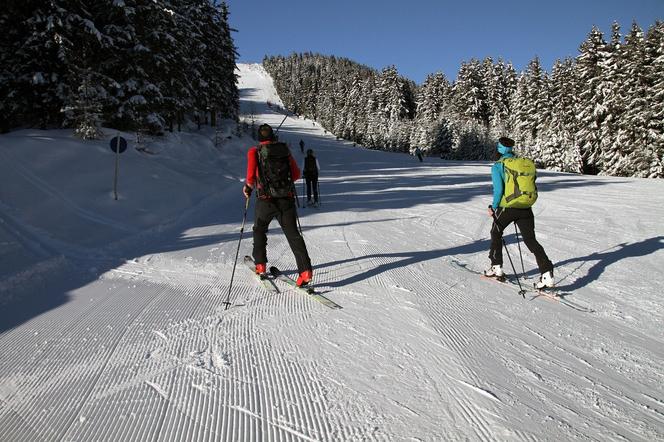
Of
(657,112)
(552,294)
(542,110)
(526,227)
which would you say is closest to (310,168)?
(526,227)

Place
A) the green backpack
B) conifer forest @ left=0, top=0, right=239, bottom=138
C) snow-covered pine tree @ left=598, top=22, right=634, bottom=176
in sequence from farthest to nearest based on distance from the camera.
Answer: snow-covered pine tree @ left=598, top=22, right=634, bottom=176 < conifer forest @ left=0, top=0, right=239, bottom=138 < the green backpack

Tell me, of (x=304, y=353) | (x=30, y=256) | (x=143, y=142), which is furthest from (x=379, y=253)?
(x=143, y=142)

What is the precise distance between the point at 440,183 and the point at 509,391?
61.1ft

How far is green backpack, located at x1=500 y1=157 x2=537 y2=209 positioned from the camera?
501 cm

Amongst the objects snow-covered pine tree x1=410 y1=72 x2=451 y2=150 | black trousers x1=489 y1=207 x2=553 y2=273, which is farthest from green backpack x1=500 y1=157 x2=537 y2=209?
snow-covered pine tree x1=410 y1=72 x2=451 y2=150

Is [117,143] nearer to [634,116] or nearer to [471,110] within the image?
[634,116]

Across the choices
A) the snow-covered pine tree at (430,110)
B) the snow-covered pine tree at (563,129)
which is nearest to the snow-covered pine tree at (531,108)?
the snow-covered pine tree at (563,129)

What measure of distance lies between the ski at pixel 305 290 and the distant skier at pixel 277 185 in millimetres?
110

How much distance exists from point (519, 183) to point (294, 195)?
3.01 metres

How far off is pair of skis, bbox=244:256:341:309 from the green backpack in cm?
280

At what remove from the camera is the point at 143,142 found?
18859 millimetres

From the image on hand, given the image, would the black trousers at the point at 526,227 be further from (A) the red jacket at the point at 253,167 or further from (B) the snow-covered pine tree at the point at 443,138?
(B) the snow-covered pine tree at the point at 443,138

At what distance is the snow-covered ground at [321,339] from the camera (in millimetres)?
2416

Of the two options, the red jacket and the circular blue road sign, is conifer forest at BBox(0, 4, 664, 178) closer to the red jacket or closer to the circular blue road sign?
the circular blue road sign
